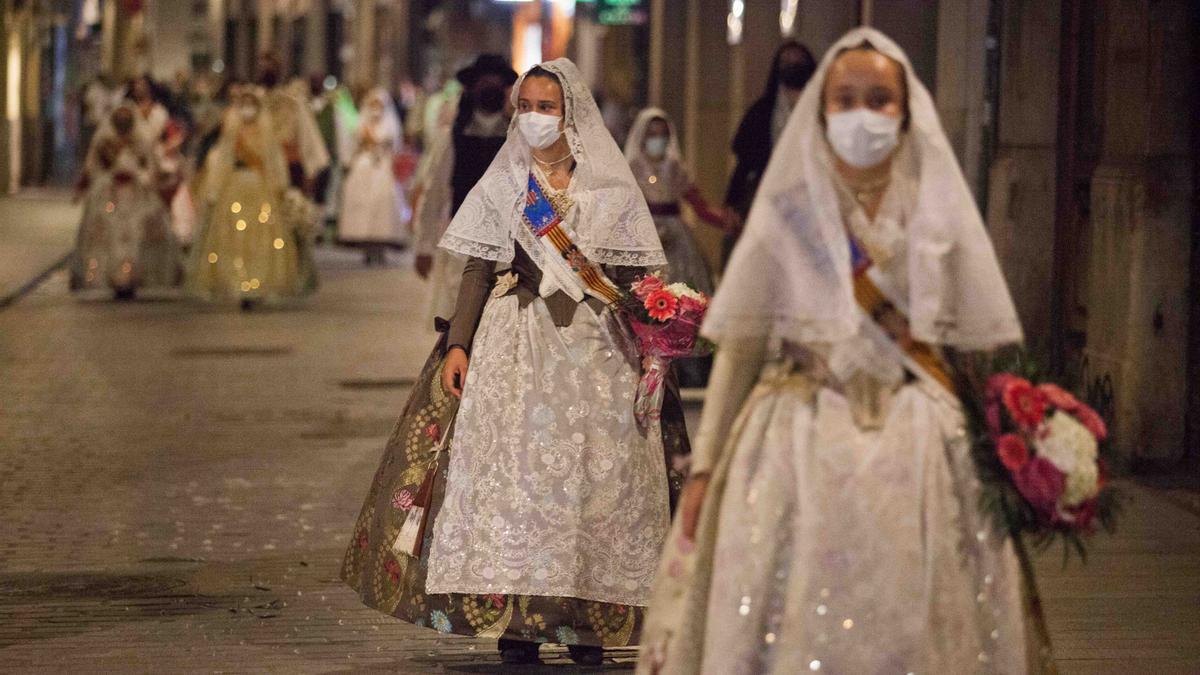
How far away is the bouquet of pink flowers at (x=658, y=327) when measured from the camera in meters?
6.51

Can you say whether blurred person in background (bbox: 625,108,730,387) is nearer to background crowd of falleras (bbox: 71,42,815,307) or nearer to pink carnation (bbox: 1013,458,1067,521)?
background crowd of falleras (bbox: 71,42,815,307)

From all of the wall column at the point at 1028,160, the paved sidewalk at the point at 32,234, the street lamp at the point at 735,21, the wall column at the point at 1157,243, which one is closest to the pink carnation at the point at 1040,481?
the wall column at the point at 1157,243

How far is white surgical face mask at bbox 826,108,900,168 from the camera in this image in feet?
15.5

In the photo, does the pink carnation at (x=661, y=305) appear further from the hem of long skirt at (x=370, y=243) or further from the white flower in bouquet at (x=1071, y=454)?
the hem of long skirt at (x=370, y=243)

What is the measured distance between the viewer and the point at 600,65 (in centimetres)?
4728

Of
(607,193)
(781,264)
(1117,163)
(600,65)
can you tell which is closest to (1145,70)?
(1117,163)

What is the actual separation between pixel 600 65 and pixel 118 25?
14.0 m

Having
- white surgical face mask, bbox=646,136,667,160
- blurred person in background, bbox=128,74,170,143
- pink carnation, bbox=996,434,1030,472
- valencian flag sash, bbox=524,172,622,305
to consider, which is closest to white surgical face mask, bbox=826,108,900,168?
pink carnation, bbox=996,434,1030,472

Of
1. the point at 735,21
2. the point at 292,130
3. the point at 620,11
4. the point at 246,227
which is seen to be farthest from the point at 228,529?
the point at 620,11

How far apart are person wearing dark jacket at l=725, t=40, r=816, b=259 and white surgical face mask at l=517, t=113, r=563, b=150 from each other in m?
6.45

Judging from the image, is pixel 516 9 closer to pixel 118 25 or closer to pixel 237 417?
pixel 118 25

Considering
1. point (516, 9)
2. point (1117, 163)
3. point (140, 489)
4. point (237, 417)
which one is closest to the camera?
point (140, 489)

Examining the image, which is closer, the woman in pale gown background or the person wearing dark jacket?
the person wearing dark jacket

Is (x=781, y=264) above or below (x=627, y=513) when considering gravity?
above
